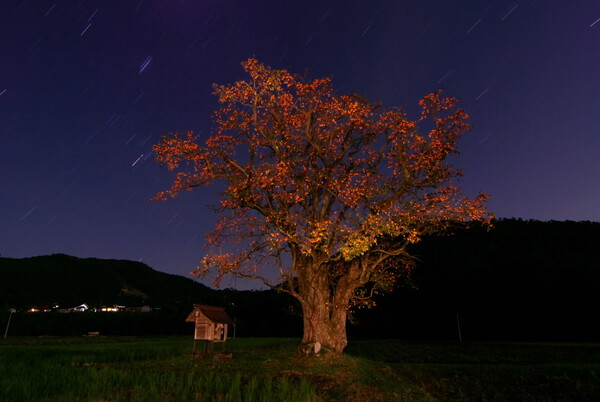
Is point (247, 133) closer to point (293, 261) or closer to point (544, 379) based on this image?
point (293, 261)

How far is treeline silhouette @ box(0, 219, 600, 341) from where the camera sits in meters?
63.0

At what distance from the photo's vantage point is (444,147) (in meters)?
23.9

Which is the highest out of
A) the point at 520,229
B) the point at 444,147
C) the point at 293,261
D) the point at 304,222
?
the point at 520,229

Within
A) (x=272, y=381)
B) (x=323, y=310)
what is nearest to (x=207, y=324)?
(x=323, y=310)

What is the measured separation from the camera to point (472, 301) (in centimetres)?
7125

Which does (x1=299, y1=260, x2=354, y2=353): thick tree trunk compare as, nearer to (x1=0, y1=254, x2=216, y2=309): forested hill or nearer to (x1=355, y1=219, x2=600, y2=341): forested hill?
(x1=355, y1=219, x2=600, y2=341): forested hill

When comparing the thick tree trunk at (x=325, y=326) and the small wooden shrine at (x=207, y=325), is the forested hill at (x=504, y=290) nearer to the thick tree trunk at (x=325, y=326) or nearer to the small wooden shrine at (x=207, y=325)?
the thick tree trunk at (x=325, y=326)

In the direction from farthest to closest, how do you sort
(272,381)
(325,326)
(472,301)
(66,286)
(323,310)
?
(66,286), (472,301), (323,310), (325,326), (272,381)

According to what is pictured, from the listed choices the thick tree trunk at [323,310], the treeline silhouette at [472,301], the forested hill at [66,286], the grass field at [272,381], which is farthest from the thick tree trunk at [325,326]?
the forested hill at [66,286]

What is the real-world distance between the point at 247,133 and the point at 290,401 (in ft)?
57.1

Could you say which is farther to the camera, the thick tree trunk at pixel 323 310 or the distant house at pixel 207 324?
the distant house at pixel 207 324

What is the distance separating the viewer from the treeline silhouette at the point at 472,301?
63.0 meters

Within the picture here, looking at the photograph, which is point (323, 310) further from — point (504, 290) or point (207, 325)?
point (504, 290)

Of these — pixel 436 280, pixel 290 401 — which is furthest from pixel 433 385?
pixel 436 280
